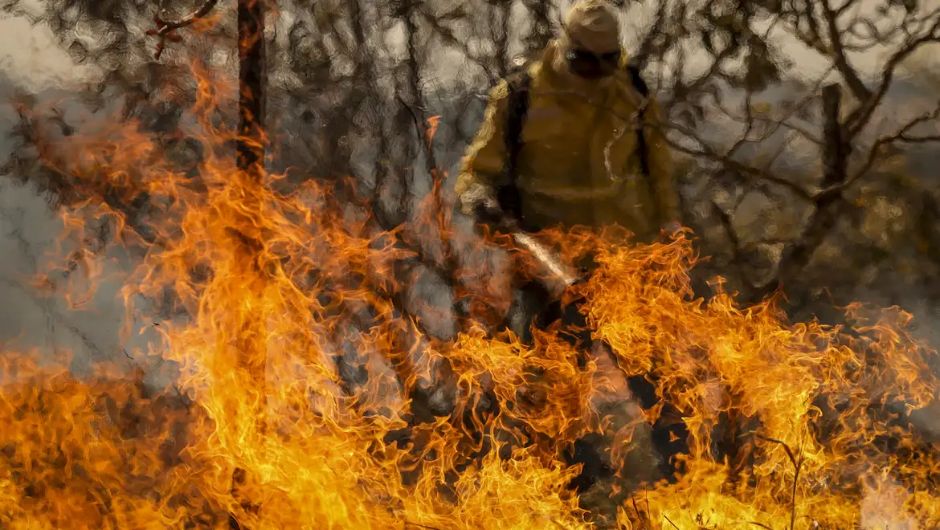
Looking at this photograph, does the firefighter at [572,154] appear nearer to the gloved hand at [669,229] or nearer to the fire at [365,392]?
the gloved hand at [669,229]

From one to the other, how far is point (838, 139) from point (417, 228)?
222 cm

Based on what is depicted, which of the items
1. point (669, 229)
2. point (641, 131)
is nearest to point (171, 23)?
point (641, 131)

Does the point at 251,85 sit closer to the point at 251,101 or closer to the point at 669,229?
the point at 251,101

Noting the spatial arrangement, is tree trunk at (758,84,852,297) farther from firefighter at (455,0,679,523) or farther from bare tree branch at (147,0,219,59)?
bare tree branch at (147,0,219,59)

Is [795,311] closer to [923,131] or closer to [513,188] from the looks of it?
[923,131]

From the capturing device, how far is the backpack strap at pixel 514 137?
3.97 m

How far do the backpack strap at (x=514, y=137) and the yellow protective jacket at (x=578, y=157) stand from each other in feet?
0.06

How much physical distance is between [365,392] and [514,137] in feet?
6.24

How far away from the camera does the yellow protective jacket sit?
3.98m

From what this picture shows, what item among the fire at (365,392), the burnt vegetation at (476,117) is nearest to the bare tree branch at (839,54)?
the burnt vegetation at (476,117)

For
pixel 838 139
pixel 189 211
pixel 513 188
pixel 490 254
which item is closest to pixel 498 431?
pixel 490 254

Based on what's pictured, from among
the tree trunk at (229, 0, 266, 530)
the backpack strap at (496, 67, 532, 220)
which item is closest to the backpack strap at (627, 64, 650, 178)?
the backpack strap at (496, 67, 532, 220)

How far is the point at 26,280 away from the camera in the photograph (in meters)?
4.64

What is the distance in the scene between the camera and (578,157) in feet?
13.2
